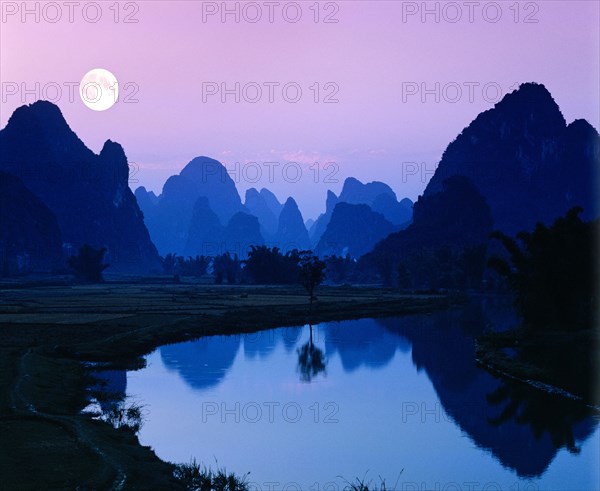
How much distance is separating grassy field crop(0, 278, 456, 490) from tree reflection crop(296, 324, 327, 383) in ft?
31.1

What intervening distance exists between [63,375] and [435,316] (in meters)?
50.0

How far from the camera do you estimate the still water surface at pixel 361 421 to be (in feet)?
76.1

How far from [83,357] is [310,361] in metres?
13.5

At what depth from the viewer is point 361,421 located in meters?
30.0

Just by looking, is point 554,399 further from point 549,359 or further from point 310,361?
point 310,361

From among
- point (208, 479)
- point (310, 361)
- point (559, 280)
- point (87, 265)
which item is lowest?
point (208, 479)

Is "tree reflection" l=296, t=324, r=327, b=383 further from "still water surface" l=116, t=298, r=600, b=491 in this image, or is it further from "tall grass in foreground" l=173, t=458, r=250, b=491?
"tall grass in foreground" l=173, t=458, r=250, b=491

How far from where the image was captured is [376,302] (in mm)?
92562

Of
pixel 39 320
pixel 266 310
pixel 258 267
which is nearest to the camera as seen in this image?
pixel 39 320

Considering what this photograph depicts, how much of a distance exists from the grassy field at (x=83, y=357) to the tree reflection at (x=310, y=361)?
949cm

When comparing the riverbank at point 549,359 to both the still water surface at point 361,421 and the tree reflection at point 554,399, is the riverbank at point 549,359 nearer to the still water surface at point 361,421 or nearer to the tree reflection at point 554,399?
the tree reflection at point 554,399

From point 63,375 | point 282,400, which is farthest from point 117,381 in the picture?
point 282,400

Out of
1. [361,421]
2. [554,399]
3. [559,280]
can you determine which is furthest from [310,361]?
[559,280]

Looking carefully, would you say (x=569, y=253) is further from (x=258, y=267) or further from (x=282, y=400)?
(x=258, y=267)
